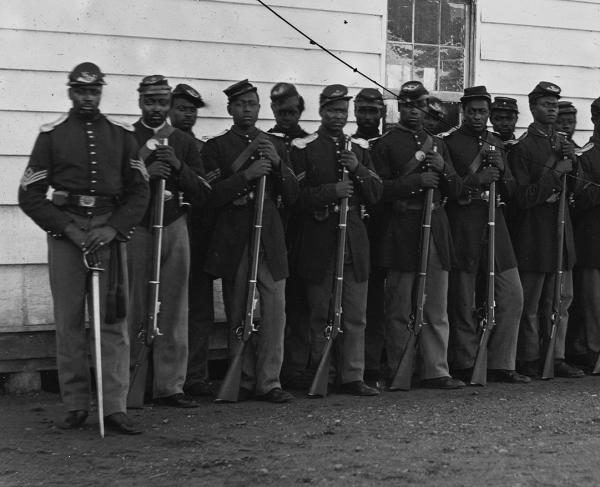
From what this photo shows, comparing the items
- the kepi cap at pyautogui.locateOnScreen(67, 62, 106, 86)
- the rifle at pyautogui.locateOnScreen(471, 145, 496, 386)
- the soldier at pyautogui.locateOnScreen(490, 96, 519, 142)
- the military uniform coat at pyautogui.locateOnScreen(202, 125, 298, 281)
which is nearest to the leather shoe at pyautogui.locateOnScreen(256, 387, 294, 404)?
the military uniform coat at pyautogui.locateOnScreen(202, 125, 298, 281)

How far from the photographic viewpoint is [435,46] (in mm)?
10000

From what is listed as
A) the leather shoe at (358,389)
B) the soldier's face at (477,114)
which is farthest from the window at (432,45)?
the leather shoe at (358,389)

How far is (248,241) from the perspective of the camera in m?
7.73

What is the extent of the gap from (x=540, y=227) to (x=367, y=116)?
→ 1.53 meters

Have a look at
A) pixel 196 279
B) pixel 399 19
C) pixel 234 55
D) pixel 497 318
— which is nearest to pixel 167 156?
pixel 196 279

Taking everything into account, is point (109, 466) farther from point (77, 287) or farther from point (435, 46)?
point (435, 46)

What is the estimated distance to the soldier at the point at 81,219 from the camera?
661cm

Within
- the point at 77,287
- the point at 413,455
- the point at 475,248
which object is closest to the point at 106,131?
the point at 77,287

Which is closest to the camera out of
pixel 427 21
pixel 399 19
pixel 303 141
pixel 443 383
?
pixel 303 141

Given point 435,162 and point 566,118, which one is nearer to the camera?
point 435,162

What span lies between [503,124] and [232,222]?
2512mm

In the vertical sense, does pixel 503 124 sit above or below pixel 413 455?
above

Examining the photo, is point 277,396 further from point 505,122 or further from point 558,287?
point 505,122

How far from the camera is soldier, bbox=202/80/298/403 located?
25.3 ft
